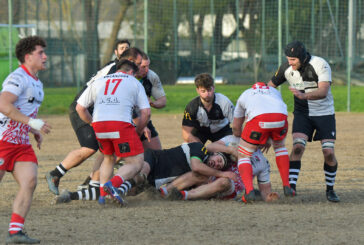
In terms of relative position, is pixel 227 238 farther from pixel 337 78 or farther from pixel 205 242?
pixel 337 78

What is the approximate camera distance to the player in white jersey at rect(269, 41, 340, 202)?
26.7 feet

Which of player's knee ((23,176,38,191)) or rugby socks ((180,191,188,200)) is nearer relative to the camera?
player's knee ((23,176,38,191))

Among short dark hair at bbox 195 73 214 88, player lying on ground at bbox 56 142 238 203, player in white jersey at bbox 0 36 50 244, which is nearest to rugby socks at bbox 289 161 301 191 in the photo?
player lying on ground at bbox 56 142 238 203

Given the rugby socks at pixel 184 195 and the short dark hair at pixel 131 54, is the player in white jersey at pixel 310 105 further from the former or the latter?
the short dark hair at pixel 131 54

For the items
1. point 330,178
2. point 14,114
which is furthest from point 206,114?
point 14,114

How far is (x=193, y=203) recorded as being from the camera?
25.2 feet

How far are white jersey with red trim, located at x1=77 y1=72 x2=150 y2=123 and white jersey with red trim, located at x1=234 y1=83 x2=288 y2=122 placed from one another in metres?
1.16

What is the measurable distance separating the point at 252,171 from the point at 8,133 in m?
3.05

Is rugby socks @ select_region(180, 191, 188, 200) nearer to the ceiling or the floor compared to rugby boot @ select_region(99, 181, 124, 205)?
nearer to the floor

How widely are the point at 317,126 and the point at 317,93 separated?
0.48 meters

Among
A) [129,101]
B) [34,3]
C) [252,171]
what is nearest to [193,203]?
[252,171]

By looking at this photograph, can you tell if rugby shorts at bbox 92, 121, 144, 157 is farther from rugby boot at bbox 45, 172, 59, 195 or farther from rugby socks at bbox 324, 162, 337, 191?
rugby socks at bbox 324, 162, 337, 191

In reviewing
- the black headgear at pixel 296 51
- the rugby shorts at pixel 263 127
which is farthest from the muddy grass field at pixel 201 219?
the black headgear at pixel 296 51

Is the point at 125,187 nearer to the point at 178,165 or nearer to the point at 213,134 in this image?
the point at 178,165
